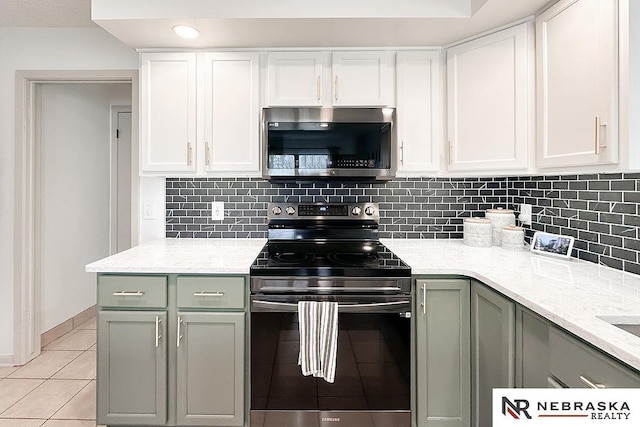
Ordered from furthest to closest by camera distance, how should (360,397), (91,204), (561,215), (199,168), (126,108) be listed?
(126,108), (91,204), (199,168), (561,215), (360,397)

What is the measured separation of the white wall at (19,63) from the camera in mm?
2551

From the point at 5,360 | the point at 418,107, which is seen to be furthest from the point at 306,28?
the point at 5,360

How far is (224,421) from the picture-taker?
1.70m

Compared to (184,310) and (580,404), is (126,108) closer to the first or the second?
(184,310)

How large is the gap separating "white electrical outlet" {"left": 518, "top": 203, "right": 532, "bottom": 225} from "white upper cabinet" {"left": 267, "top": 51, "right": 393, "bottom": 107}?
1.03 meters

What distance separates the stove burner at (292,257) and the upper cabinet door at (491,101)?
98 centimetres

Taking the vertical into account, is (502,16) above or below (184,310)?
above

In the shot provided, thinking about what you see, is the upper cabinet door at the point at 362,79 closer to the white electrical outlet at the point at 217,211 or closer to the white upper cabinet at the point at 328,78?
the white upper cabinet at the point at 328,78

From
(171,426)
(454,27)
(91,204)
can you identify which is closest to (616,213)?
(454,27)

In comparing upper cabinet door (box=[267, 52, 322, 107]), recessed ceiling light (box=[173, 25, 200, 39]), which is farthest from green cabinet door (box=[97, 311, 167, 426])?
recessed ceiling light (box=[173, 25, 200, 39])

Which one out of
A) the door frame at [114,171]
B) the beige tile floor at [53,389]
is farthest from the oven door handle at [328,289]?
the door frame at [114,171]

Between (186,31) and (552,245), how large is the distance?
2.22 metres

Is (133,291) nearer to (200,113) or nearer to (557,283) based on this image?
(200,113)

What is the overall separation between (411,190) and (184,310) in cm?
156
